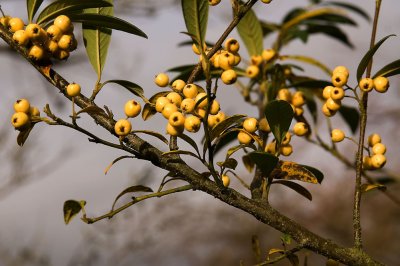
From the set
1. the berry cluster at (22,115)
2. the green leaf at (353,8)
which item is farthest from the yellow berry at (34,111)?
the green leaf at (353,8)

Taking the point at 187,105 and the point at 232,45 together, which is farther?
the point at 232,45

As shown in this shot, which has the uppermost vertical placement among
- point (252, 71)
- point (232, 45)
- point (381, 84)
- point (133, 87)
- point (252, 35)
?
point (252, 35)

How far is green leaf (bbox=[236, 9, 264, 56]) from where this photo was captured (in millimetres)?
1617

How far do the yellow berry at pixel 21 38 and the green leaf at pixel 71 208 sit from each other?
0.89ft

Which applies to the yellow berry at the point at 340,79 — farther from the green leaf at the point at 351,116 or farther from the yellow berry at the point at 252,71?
the green leaf at the point at 351,116

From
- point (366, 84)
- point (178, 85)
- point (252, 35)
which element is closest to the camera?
point (178, 85)

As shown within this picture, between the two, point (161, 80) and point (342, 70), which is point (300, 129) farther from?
point (161, 80)

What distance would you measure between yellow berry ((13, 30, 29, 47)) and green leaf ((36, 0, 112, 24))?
86 millimetres

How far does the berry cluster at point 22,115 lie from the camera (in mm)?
822

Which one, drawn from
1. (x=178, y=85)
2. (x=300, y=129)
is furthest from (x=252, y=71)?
(x=178, y=85)

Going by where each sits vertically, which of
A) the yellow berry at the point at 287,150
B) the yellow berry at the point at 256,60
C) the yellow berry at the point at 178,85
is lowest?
the yellow berry at the point at 178,85

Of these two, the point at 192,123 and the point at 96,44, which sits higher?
the point at 96,44

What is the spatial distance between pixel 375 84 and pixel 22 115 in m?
0.64

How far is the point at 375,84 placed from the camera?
999 millimetres
